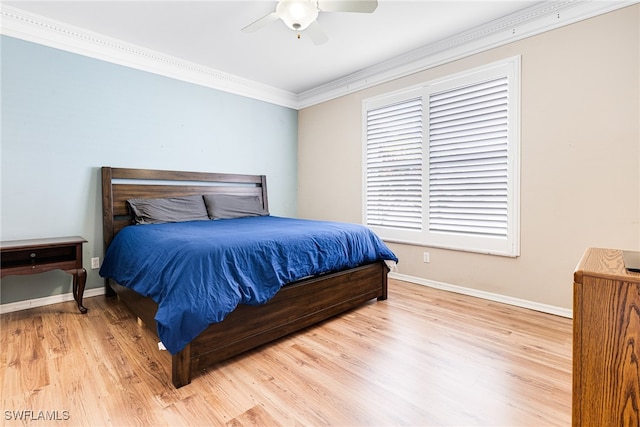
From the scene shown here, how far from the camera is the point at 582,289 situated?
843 millimetres

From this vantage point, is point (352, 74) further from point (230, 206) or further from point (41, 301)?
point (41, 301)

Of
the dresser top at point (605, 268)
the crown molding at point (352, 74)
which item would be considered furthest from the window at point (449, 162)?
the dresser top at point (605, 268)

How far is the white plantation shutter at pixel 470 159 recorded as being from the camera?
3025 millimetres

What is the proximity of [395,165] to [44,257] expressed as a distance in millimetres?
3656

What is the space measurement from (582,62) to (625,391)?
9.18 ft

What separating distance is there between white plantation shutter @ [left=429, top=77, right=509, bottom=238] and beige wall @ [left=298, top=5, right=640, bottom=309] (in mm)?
208

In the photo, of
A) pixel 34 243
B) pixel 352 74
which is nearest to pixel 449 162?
pixel 352 74

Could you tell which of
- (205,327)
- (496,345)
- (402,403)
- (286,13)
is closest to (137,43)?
(286,13)

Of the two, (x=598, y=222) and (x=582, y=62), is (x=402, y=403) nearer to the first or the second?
(x=598, y=222)

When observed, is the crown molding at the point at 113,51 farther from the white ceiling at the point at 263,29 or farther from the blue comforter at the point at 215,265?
the blue comforter at the point at 215,265

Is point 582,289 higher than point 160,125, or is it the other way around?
point 160,125

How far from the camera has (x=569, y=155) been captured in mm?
2625

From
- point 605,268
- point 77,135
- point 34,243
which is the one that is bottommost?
point 34,243

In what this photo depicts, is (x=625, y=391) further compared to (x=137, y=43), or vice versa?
(x=137, y=43)
